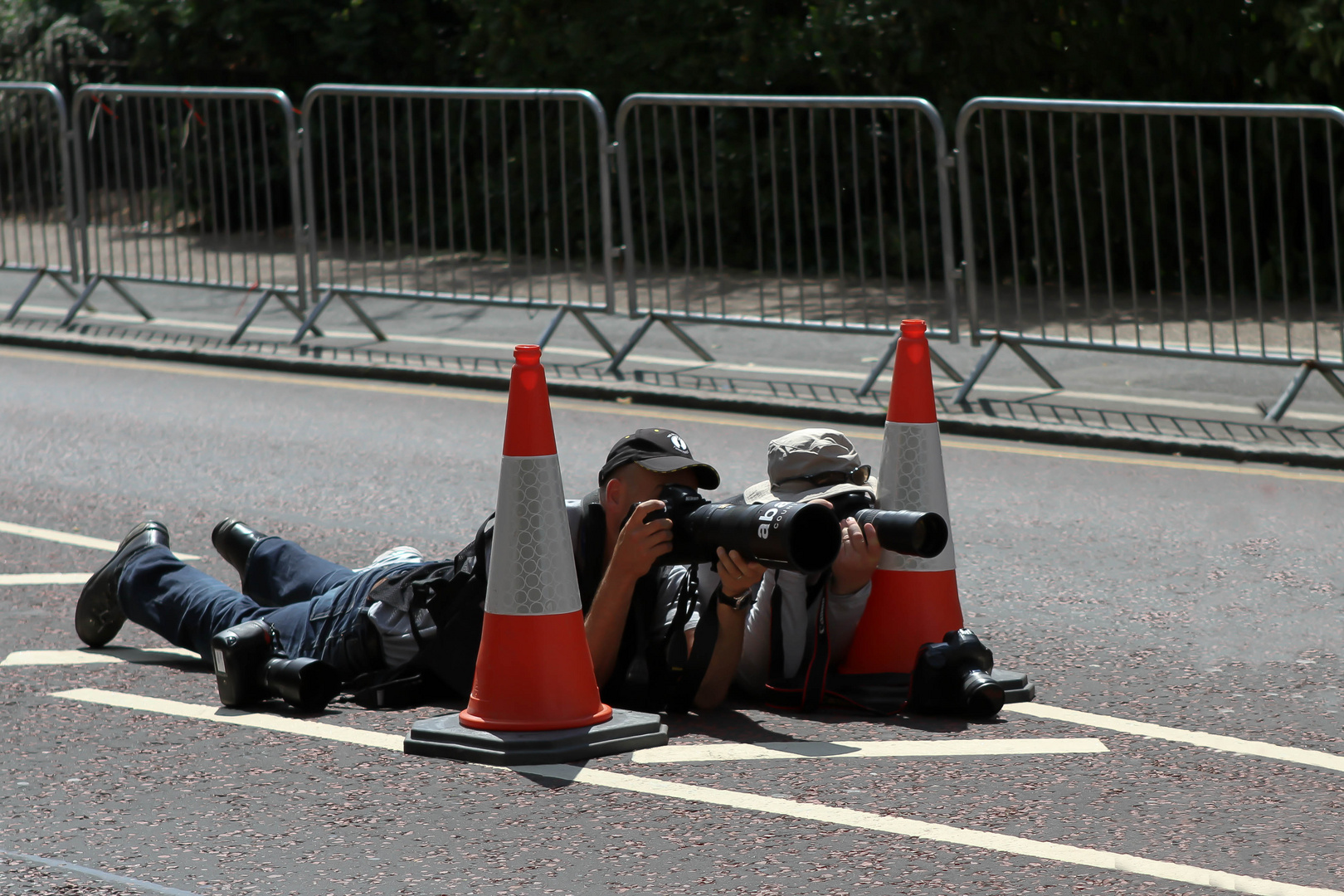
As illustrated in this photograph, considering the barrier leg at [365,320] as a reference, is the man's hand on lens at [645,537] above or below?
above

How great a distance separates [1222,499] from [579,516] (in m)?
3.59

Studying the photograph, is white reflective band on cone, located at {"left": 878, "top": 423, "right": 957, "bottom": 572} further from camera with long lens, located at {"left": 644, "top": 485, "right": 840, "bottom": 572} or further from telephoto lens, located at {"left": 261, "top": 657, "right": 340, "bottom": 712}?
telephoto lens, located at {"left": 261, "top": 657, "right": 340, "bottom": 712}

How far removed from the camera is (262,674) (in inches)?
187

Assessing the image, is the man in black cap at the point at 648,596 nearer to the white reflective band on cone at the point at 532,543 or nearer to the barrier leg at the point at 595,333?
the white reflective band on cone at the point at 532,543

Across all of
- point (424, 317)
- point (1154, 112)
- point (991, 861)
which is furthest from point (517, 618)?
point (424, 317)

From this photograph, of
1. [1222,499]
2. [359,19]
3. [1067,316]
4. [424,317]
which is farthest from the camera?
[359,19]

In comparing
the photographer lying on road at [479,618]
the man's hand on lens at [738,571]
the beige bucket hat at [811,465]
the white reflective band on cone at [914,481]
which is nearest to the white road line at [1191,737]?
the white reflective band on cone at [914,481]

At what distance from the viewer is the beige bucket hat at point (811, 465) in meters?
4.59

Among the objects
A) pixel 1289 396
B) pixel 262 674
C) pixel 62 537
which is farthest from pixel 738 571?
pixel 1289 396

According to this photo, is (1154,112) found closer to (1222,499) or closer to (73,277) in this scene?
(1222,499)

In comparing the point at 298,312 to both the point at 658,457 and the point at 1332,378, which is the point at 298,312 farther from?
the point at 658,457

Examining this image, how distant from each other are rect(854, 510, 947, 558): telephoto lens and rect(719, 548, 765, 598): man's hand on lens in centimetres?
32

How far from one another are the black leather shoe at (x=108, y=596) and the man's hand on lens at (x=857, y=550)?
2125mm

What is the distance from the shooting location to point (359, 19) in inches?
663
